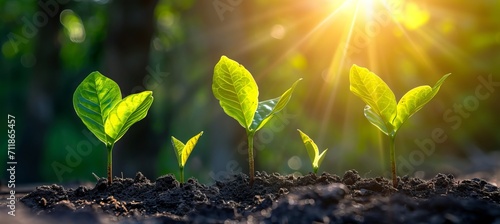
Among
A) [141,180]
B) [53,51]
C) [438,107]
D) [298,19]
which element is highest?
[53,51]

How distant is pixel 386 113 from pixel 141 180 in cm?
92

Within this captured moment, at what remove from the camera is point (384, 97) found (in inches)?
61.8

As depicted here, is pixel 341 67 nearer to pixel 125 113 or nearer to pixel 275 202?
pixel 125 113

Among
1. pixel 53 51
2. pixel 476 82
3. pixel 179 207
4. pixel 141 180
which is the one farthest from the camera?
pixel 53 51

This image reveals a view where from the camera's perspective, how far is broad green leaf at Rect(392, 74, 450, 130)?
1562 millimetres

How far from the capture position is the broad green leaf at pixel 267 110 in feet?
5.35

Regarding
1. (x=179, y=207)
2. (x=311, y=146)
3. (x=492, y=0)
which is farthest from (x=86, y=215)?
(x=492, y=0)

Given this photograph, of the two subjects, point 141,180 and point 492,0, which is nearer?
point 141,180

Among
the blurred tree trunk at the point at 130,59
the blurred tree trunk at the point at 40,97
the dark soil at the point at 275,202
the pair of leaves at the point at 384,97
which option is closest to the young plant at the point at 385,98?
the pair of leaves at the point at 384,97

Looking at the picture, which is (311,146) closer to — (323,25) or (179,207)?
(179,207)

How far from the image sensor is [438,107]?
6.80 meters

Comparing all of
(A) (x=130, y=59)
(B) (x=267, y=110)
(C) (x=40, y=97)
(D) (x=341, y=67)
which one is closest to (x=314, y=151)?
(B) (x=267, y=110)

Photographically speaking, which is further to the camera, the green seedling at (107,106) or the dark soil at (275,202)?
the green seedling at (107,106)

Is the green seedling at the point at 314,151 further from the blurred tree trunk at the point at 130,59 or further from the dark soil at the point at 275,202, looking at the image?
the blurred tree trunk at the point at 130,59
